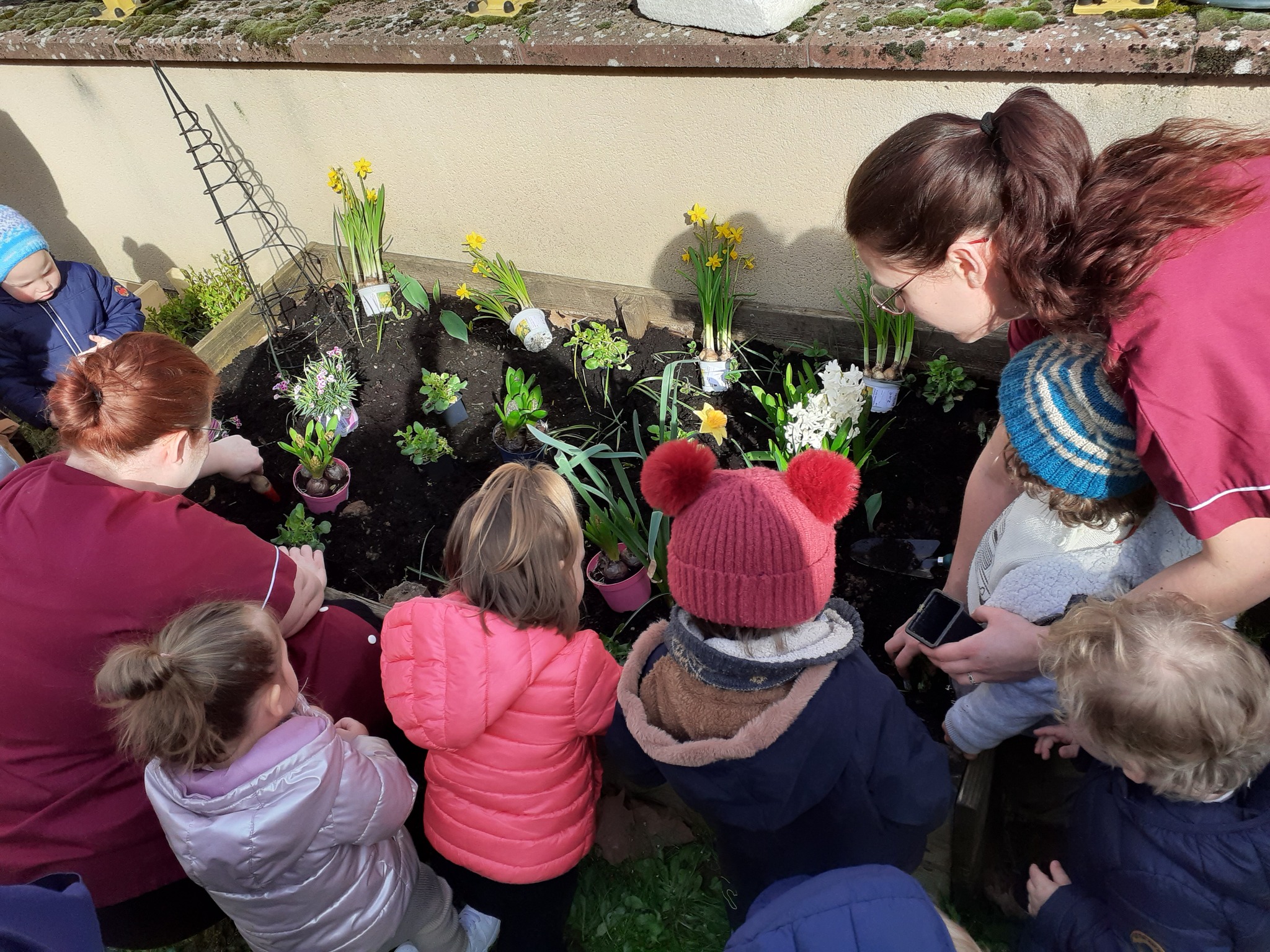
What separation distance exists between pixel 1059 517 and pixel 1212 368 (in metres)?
0.46

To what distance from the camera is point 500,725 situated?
1669mm

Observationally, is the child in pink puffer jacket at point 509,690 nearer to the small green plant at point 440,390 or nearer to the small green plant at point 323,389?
the small green plant at point 440,390

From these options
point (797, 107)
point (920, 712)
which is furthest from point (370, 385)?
point (920, 712)

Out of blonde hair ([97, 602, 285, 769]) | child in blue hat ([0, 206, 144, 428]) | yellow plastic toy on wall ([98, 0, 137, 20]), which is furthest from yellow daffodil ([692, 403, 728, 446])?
yellow plastic toy on wall ([98, 0, 137, 20])

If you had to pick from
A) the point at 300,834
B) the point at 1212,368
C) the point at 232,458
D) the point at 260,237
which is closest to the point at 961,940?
the point at 1212,368

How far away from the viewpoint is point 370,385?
347 centimetres

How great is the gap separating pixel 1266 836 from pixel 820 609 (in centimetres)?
81

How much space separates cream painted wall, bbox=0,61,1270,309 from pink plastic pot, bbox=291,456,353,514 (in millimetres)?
1410

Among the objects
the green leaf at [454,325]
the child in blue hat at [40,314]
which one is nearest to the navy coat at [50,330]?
the child in blue hat at [40,314]

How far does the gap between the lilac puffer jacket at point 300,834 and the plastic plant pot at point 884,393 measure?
6.52ft

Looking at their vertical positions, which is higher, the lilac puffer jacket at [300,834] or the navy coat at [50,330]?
the navy coat at [50,330]

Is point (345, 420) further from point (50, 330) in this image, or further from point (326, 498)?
point (50, 330)

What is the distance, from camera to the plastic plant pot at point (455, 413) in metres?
3.17

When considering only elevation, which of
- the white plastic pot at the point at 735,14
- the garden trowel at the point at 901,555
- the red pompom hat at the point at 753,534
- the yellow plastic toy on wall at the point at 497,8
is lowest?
the garden trowel at the point at 901,555
